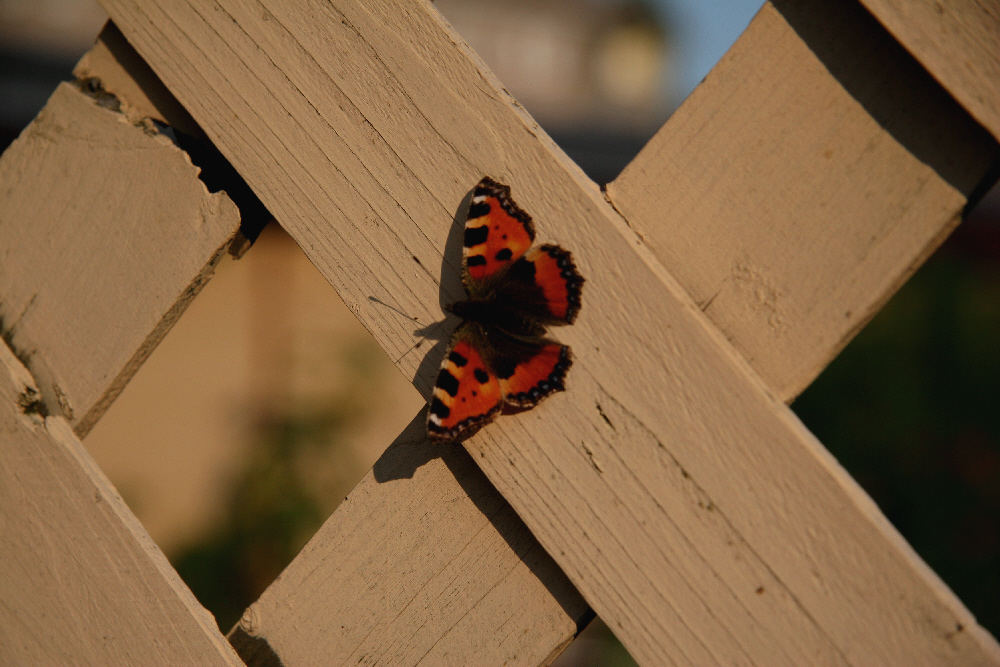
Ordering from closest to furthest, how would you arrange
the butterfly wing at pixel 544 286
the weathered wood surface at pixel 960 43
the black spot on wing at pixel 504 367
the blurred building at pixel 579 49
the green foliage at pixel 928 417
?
the weathered wood surface at pixel 960 43 → the butterfly wing at pixel 544 286 → the black spot on wing at pixel 504 367 → the green foliage at pixel 928 417 → the blurred building at pixel 579 49

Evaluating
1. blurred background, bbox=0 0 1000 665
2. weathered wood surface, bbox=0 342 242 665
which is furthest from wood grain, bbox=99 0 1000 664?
blurred background, bbox=0 0 1000 665

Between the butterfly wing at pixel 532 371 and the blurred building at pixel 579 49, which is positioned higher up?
the blurred building at pixel 579 49

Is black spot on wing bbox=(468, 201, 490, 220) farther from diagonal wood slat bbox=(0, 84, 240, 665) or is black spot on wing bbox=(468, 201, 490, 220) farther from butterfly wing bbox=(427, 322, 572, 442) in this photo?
diagonal wood slat bbox=(0, 84, 240, 665)

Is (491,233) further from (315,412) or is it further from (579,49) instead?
(579,49)

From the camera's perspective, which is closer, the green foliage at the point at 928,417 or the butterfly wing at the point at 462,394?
the butterfly wing at the point at 462,394

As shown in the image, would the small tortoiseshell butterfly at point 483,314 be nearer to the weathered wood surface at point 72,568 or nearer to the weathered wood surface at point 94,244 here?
the weathered wood surface at point 94,244

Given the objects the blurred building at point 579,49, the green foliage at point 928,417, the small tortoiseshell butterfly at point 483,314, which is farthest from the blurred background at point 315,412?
the blurred building at point 579,49

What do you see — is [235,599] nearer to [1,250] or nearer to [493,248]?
[1,250]
